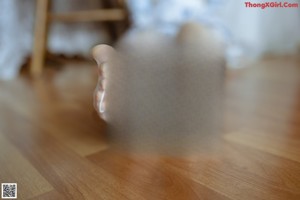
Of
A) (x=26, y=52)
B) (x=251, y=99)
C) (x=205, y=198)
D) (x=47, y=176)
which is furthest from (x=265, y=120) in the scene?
(x=26, y=52)

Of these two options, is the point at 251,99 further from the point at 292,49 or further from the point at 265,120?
the point at 292,49

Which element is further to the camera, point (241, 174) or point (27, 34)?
point (27, 34)

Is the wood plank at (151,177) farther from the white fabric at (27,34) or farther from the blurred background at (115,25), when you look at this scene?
the white fabric at (27,34)

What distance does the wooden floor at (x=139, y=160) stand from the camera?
1.17ft

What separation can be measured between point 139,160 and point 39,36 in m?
1.04

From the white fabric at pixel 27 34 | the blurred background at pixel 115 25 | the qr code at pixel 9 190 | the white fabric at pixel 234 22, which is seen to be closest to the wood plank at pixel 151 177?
the qr code at pixel 9 190

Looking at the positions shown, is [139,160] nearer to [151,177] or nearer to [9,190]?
[151,177]

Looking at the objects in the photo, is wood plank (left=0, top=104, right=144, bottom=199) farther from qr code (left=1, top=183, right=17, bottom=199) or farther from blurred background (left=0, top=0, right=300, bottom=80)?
blurred background (left=0, top=0, right=300, bottom=80)

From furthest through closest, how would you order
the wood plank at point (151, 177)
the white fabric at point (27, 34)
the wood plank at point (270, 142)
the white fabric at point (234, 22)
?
the white fabric at point (27, 34) → the white fabric at point (234, 22) → the wood plank at point (270, 142) → the wood plank at point (151, 177)

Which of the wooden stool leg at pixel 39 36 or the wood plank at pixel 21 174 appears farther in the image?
the wooden stool leg at pixel 39 36

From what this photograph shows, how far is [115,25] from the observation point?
1632mm

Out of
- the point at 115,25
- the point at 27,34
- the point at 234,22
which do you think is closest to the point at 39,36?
the point at 27,34

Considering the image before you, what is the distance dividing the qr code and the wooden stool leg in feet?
3.16

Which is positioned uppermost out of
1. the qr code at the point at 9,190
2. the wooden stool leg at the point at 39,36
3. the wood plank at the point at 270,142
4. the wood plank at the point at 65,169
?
the wooden stool leg at the point at 39,36
